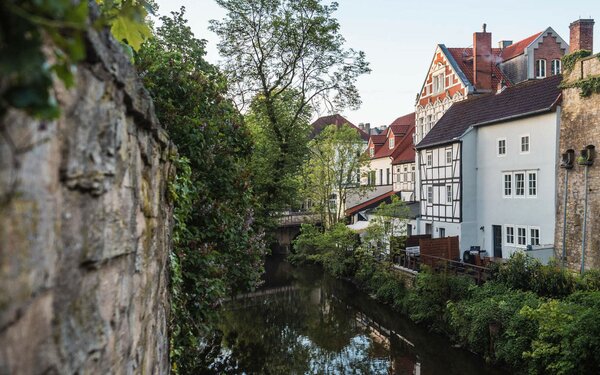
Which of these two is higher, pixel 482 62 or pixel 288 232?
pixel 482 62

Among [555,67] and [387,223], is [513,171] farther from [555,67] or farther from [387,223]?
[555,67]

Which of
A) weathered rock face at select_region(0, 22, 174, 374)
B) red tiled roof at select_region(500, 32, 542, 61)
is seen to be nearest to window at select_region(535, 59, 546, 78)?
red tiled roof at select_region(500, 32, 542, 61)

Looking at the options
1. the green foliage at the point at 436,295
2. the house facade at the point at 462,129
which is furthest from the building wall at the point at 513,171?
the green foliage at the point at 436,295

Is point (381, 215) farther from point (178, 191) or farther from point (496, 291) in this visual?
point (178, 191)

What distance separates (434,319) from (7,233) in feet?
57.5

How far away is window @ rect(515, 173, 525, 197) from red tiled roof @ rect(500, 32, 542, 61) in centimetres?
1273

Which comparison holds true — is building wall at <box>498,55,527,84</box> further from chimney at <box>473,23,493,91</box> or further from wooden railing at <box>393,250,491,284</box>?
wooden railing at <box>393,250,491,284</box>

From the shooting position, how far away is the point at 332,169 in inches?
1222

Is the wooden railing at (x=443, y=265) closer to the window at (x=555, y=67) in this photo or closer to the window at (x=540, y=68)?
the window at (x=540, y=68)

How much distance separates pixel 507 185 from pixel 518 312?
1033 cm

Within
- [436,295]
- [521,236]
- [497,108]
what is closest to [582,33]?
[497,108]

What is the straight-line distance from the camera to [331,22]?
824 inches

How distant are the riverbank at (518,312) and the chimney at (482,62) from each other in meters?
14.5

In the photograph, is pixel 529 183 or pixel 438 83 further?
pixel 438 83
